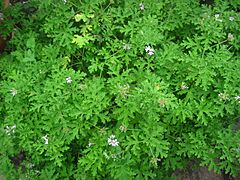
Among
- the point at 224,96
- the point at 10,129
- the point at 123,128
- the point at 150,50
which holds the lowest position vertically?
the point at 10,129

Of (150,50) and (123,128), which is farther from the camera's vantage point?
(150,50)

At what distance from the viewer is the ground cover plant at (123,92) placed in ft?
9.87

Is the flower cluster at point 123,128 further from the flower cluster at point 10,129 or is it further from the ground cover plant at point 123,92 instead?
the flower cluster at point 10,129

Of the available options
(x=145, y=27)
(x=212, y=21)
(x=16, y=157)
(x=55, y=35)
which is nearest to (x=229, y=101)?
(x=212, y=21)

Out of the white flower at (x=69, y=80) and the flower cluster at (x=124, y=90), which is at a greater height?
the white flower at (x=69, y=80)

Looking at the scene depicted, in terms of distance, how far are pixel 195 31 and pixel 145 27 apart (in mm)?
599

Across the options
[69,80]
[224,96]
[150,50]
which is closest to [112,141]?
[69,80]

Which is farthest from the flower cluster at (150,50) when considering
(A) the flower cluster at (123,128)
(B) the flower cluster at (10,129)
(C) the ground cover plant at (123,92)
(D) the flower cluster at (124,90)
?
(B) the flower cluster at (10,129)

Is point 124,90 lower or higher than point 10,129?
higher

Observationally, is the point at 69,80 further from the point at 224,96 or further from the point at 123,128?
the point at 224,96

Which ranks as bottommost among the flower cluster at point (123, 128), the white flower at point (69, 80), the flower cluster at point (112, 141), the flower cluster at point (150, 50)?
the flower cluster at point (112, 141)

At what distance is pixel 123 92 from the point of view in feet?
9.66

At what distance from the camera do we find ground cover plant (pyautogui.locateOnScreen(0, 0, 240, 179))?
118 inches

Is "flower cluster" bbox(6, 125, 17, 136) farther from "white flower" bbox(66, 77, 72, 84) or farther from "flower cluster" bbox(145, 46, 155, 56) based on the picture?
"flower cluster" bbox(145, 46, 155, 56)
